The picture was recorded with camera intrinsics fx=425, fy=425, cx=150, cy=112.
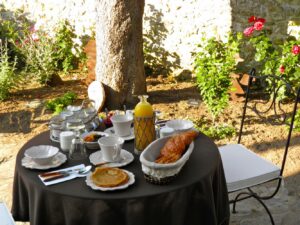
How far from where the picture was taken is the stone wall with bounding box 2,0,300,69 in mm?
5758

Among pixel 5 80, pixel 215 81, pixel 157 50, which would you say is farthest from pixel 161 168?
pixel 157 50

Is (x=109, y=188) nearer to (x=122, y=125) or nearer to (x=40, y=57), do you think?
(x=122, y=125)

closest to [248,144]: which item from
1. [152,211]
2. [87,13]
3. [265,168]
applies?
[265,168]

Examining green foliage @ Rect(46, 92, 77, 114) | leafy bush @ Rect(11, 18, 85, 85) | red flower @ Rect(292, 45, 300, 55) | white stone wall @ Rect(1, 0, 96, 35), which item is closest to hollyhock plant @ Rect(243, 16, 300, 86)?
red flower @ Rect(292, 45, 300, 55)

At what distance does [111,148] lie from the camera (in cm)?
222

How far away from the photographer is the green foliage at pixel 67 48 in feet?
23.7

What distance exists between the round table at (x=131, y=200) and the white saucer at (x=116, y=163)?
4cm

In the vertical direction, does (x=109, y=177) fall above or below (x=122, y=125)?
below

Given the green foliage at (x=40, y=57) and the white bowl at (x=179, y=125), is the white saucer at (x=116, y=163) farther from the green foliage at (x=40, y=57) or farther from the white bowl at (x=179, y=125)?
the green foliage at (x=40, y=57)

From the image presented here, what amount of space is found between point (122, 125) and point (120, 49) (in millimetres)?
2716

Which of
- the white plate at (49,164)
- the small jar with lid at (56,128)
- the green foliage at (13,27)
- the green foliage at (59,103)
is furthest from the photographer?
the green foliage at (13,27)


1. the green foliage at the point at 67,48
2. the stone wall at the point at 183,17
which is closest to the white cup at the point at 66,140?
the stone wall at the point at 183,17

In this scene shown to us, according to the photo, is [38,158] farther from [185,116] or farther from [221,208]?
[185,116]

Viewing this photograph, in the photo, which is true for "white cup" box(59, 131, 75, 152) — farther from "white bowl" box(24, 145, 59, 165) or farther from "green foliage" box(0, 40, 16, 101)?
"green foliage" box(0, 40, 16, 101)
